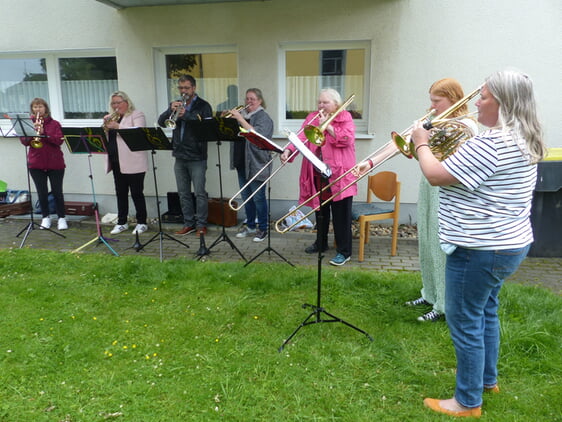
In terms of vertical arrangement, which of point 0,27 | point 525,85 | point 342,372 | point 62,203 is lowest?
point 342,372

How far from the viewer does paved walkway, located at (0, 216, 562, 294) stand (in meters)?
5.18

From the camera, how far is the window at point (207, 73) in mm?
7168

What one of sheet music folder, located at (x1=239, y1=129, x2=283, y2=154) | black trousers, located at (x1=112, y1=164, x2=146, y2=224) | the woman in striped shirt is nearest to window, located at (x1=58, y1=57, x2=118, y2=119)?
black trousers, located at (x1=112, y1=164, x2=146, y2=224)

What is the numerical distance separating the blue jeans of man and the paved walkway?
0.29m

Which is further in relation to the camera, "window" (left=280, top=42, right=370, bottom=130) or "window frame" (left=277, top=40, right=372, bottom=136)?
"window" (left=280, top=42, right=370, bottom=130)

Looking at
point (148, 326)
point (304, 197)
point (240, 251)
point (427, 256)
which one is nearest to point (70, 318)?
point (148, 326)

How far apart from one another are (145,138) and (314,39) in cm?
313

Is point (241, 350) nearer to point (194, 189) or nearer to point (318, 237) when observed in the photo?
point (318, 237)

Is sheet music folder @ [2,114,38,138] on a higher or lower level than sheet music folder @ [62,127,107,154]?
higher

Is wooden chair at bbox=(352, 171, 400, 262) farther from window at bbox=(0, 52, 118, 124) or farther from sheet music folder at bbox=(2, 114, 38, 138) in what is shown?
window at bbox=(0, 52, 118, 124)

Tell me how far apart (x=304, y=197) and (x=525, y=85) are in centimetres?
345

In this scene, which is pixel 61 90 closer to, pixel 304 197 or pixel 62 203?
pixel 62 203

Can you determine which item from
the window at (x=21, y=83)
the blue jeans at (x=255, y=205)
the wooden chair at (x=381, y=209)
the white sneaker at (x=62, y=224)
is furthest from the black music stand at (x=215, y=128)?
the window at (x=21, y=83)

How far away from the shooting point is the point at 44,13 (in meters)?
7.15
